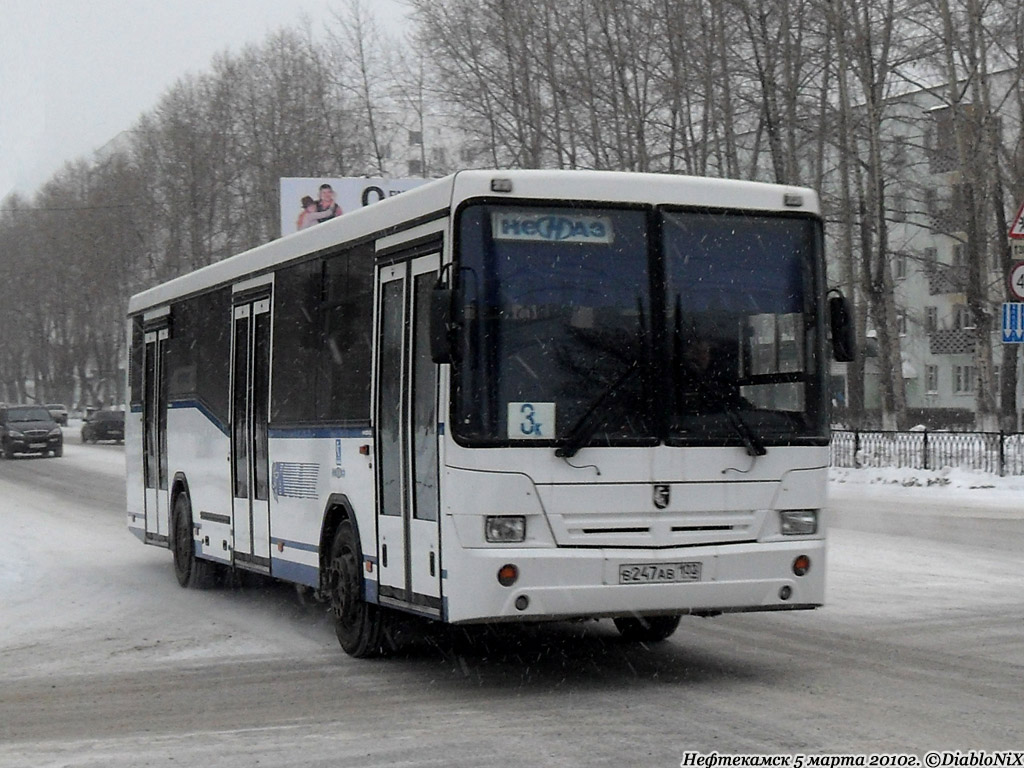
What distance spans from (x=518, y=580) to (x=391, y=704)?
0.97 meters

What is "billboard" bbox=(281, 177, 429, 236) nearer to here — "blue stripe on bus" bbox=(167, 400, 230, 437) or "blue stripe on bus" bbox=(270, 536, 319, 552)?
"blue stripe on bus" bbox=(167, 400, 230, 437)

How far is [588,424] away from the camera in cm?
912

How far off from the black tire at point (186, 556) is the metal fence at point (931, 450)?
17.7 metres

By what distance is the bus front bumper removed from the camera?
891 cm

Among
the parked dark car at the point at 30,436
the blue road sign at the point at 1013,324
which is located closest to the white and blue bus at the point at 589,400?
the blue road sign at the point at 1013,324

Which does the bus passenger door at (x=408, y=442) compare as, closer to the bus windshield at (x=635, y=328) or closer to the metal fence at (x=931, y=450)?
the bus windshield at (x=635, y=328)

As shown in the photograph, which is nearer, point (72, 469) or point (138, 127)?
point (72, 469)

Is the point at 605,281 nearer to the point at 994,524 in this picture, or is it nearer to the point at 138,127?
the point at 994,524

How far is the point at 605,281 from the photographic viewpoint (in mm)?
9258

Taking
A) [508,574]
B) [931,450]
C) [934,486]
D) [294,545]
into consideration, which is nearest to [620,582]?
[508,574]

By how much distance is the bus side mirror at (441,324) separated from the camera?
881 centimetres

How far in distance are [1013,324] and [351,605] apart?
11.6 meters

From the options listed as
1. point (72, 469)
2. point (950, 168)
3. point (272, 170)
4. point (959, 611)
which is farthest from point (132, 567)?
point (272, 170)

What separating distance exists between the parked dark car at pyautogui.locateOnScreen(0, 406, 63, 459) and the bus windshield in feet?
156
